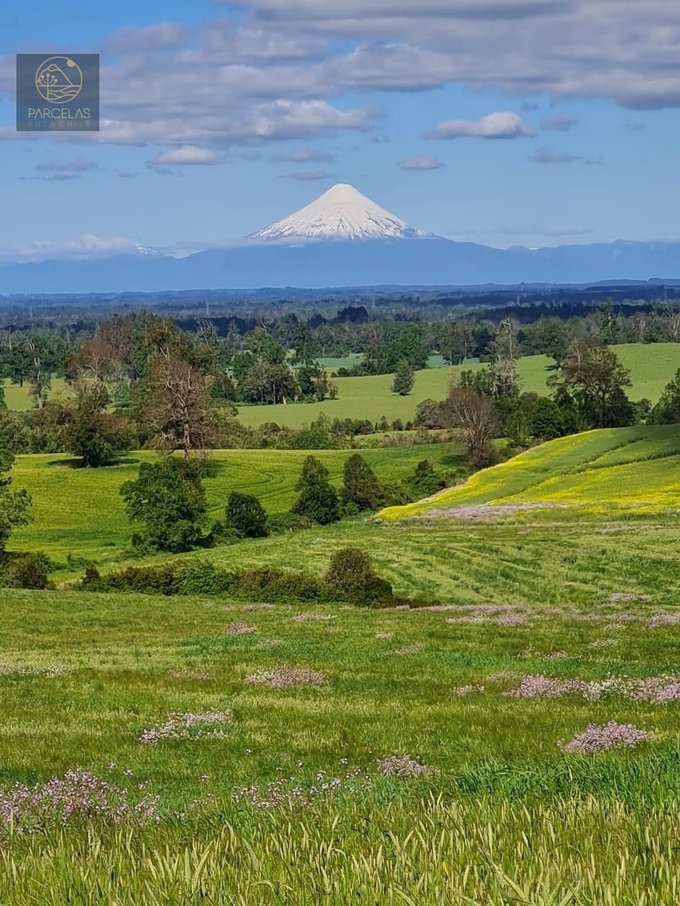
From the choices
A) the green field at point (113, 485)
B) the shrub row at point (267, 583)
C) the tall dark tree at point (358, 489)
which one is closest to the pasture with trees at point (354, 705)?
the shrub row at point (267, 583)

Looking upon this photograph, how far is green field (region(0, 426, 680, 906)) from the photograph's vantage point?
4586 mm

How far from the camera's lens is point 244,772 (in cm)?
1197

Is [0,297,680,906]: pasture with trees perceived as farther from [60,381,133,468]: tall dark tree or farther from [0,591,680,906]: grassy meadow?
[60,381,133,468]: tall dark tree

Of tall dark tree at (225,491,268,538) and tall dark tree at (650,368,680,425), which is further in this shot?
tall dark tree at (650,368,680,425)

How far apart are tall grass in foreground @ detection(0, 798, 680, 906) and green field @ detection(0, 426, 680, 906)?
0.02 m

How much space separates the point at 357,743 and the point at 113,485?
102836 mm

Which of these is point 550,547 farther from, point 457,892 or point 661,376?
point 661,376

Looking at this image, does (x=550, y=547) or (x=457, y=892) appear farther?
(x=550, y=547)

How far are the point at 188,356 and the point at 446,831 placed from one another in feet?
420

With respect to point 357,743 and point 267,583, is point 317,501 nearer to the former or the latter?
point 267,583

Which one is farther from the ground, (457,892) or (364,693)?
(457,892)

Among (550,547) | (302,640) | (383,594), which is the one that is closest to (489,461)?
(550,547)

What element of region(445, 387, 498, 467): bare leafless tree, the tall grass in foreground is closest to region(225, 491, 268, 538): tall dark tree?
region(445, 387, 498, 467): bare leafless tree

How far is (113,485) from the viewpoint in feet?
371
